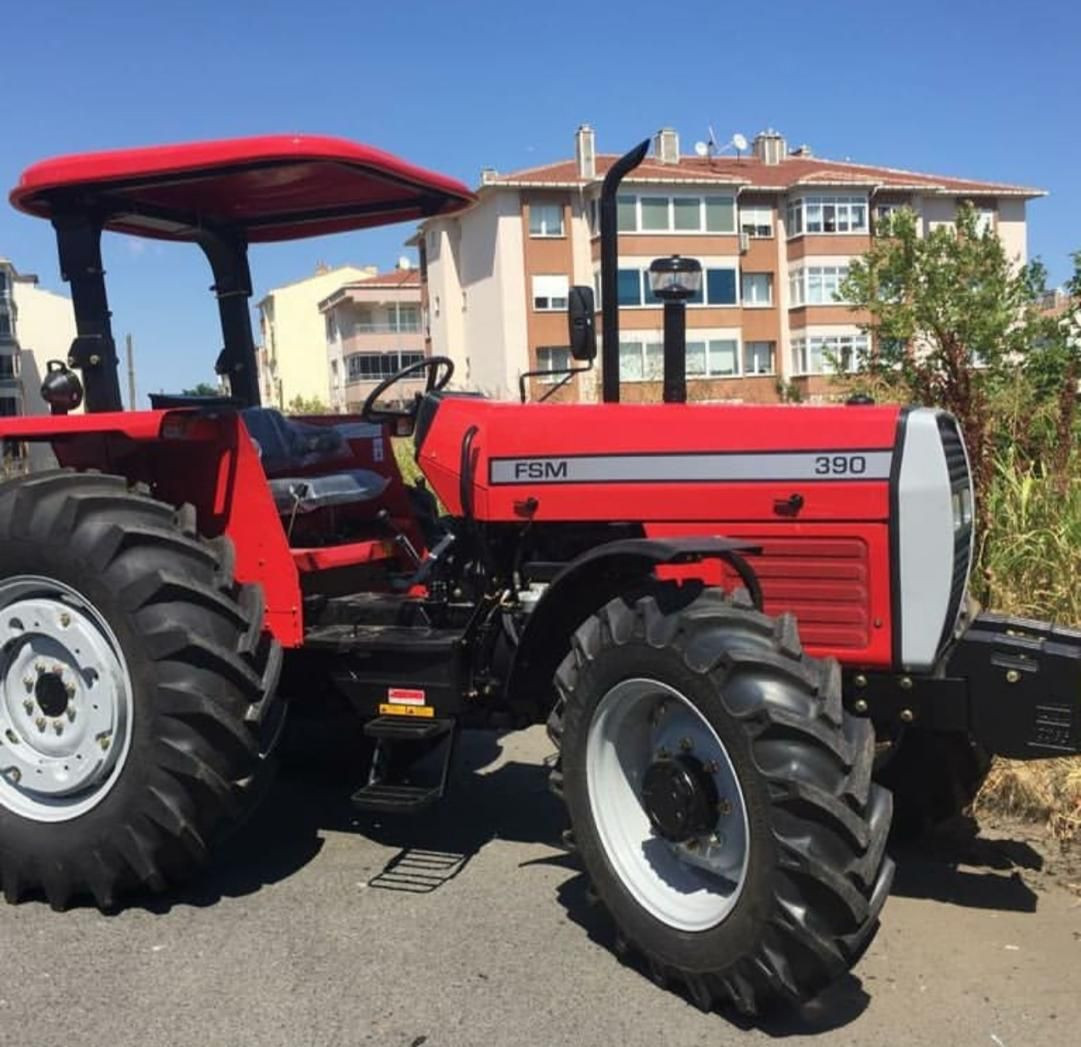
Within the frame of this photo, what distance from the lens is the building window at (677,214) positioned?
149ft

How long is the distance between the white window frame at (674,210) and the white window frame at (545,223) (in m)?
3.00

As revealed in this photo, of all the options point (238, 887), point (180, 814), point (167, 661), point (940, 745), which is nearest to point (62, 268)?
point (167, 661)

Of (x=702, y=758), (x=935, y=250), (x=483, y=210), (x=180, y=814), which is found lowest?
(x=180, y=814)

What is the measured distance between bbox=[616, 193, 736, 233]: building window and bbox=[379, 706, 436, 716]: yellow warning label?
41967 mm

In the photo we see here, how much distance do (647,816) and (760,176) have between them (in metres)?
50.6

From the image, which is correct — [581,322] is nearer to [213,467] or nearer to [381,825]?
[213,467]

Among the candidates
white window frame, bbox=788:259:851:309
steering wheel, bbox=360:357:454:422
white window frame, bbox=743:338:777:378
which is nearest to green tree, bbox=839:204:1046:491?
steering wheel, bbox=360:357:454:422

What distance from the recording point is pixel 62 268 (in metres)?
4.54

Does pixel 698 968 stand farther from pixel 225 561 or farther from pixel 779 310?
pixel 779 310

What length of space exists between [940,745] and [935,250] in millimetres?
9562

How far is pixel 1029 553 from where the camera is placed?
18.7ft

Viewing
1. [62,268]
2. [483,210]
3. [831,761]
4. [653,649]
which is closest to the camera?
[831,761]

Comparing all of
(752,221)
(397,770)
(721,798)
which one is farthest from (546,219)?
(721,798)

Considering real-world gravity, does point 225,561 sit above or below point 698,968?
above
